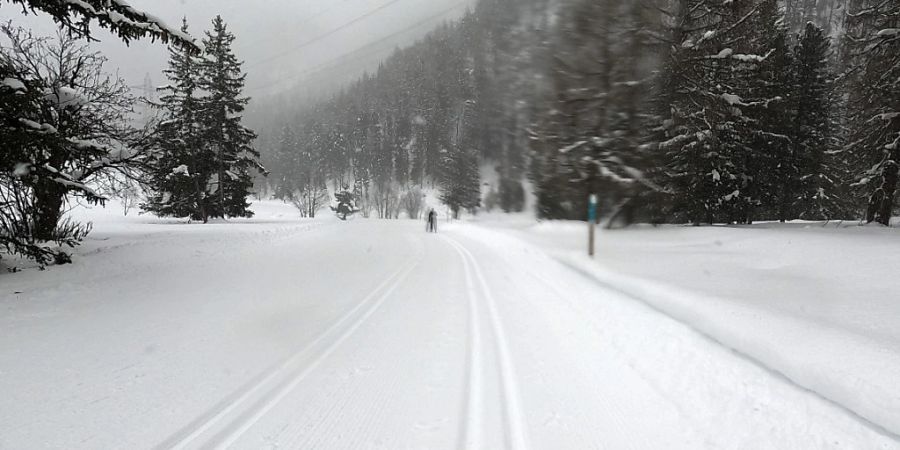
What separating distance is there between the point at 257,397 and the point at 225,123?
31718 mm

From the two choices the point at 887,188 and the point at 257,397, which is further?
the point at 887,188

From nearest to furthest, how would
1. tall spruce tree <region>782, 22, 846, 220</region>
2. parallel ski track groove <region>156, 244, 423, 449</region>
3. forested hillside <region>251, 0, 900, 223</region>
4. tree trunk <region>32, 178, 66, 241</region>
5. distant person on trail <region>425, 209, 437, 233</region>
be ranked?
parallel ski track groove <region>156, 244, 423, 449</region> < tree trunk <region>32, 178, 66, 241</region> < forested hillside <region>251, 0, 900, 223</region> < tall spruce tree <region>782, 22, 846, 220</region> < distant person on trail <region>425, 209, 437, 233</region>

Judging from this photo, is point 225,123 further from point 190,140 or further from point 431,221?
point 431,221

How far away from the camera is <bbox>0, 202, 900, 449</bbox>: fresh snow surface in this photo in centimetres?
275

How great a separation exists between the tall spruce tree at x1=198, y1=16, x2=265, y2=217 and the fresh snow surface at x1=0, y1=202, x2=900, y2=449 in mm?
24290

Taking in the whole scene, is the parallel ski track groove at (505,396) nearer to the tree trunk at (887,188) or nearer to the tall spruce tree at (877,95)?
the tall spruce tree at (877,95)

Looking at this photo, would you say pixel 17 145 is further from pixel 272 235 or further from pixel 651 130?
pixel 651 130

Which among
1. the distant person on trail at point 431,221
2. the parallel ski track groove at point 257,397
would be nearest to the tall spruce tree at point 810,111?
the distant person on trail at point 431,221

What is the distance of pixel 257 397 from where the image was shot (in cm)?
330

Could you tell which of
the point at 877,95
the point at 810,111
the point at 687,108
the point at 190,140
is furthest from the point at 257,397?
the point at 810,111

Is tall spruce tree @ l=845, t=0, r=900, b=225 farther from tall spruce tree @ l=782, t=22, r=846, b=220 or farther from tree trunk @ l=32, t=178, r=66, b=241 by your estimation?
tree trunk @ l=32, t=178, r=66, b=241

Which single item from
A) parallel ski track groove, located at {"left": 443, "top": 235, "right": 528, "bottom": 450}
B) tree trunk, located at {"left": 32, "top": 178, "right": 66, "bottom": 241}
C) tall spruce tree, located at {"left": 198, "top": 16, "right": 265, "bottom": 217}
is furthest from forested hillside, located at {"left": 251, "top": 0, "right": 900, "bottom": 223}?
tall spruce tree, located at {"left": 198, "top": 16, "right": 265, "bottom": 217}

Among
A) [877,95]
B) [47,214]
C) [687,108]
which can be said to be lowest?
[47,214]

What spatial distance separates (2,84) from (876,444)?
12.0 m
